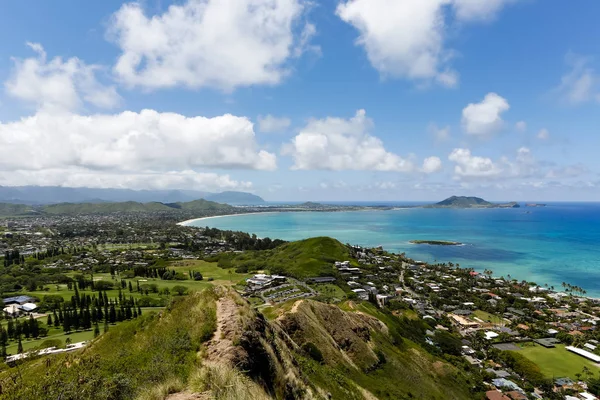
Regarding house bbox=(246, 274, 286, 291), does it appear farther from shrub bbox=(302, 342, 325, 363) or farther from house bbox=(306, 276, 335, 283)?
shrub bbox=(302, 342, 325, 363)

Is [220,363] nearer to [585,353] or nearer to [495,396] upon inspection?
[495,396]

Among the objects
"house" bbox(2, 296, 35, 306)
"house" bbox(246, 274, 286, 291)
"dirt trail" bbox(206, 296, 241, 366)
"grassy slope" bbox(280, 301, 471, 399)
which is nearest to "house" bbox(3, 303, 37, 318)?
"house" bbox(2, 296, 35, 306)

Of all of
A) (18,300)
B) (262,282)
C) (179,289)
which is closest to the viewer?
(18,300)

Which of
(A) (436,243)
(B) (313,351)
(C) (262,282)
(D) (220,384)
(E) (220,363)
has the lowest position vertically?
(A) (436,243)

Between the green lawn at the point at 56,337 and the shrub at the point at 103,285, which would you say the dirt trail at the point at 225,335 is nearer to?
the green lawn at the point at 56,337

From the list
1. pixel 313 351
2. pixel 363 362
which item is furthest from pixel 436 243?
pixel 313 351

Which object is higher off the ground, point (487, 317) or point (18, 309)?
point (18, 309)

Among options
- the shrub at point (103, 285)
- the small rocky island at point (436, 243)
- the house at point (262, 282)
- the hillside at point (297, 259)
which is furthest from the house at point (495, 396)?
the small rocky island at point (436, 243)

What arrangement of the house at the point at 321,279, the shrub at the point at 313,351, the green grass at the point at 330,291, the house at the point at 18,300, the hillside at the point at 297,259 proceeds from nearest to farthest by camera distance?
the shrub at the point at 313,351 < the house at the point at 18,300 < the green grass at the point at 330,291 < the house at the point at 321,279 < the hillside at the point at 297,259
